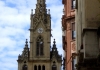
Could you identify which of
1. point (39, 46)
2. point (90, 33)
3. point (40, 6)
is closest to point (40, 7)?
point (40, 6)

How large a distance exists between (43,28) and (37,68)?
1250cm

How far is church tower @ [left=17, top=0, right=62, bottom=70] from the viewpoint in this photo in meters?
117

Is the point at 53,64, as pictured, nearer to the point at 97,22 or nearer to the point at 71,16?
the point at 71,16

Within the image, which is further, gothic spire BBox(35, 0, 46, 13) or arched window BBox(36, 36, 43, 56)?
gothic spire BBox(35, 0, 46, 13)

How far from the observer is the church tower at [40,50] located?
117 meters

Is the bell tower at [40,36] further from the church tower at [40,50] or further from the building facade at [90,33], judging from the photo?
the building facade at [90,33]

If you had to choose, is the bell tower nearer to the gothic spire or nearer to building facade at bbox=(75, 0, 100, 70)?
the gothic spire

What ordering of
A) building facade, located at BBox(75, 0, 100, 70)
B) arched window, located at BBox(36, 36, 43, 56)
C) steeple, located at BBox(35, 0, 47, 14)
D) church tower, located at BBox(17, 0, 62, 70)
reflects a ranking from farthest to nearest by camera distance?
1. steeple, located at BBox(35, 0, 47, 14)
2. arched window, located at BBox(36, 36, 43, 56)
3. church tower, located at BBox(17, 0, 62, 70)
4. building facade, located at BBox(75, 0, 100, 70)

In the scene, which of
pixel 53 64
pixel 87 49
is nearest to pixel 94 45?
pixel 87 49

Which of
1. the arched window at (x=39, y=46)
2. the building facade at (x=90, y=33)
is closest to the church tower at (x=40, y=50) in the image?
the arched window at (x=39, y=46)

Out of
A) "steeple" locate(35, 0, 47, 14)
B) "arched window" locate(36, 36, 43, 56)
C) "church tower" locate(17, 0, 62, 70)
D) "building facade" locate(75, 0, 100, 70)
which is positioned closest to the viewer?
"building facade" locate(75, 0, 100, 70)

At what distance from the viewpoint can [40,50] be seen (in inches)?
4710

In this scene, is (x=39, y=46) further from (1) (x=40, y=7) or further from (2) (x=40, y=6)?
(2) (x=40, y=6)

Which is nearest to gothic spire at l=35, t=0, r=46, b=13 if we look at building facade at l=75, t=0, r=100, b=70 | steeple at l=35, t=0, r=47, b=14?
steeple at l=35, t=0, r=47, b=14
